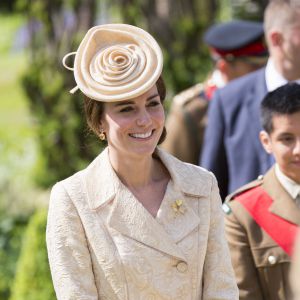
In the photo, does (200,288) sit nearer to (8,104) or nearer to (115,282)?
(115,282)

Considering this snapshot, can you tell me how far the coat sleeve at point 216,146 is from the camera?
5102 mm

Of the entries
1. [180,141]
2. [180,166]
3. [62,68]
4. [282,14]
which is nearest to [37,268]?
[180,141]

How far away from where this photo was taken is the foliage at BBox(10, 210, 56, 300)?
5734mm

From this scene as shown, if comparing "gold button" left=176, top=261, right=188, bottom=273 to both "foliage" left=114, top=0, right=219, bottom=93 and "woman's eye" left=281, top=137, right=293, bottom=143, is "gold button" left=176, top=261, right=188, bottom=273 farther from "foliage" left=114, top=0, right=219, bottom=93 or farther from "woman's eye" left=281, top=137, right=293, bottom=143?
"foliage" left=114, top=0, right=219, bottom=93

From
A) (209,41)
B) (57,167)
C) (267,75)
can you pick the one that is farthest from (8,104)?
(267,75)

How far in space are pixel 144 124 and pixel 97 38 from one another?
1.07ft

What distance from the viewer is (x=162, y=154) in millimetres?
3551

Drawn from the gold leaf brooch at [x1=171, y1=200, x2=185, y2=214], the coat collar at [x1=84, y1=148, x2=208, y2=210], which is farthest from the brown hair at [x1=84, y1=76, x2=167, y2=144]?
the gold leaf brooch at [x1=171, y1=200, x2=185, y2=214]

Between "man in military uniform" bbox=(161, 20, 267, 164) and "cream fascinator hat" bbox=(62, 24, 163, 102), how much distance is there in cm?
294

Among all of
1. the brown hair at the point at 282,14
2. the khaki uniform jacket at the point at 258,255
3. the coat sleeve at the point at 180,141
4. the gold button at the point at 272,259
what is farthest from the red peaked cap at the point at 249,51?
the gold button at the point at 272,259

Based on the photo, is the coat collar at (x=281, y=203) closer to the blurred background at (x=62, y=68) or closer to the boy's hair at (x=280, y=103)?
the boy's hair at (x=280, y=103)

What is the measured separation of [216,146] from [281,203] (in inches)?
40.3

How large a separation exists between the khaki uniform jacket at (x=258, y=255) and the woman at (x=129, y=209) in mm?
570

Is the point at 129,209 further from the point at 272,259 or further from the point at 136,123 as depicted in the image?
the point at 272,259
